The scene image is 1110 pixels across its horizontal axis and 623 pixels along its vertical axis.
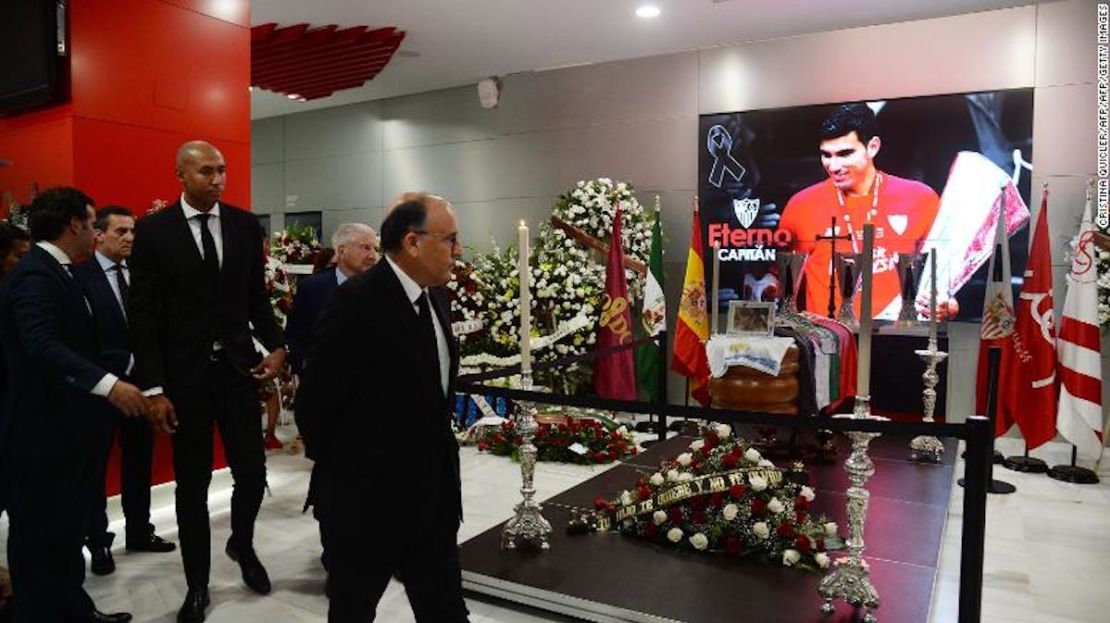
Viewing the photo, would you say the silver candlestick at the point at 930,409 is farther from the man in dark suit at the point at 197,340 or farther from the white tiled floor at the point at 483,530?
the man in dark suit at the point at 197,340

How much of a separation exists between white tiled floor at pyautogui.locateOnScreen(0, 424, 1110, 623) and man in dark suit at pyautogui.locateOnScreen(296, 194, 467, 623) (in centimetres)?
132

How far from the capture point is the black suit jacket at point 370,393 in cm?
191

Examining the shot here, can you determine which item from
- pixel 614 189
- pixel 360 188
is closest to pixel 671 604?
pixel 614 189

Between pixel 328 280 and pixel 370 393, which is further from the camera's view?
pixel 328 280

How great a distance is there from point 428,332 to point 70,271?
1.57m

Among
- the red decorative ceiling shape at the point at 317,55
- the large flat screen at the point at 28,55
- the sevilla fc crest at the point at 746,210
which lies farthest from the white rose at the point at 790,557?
the red decorative ceiling shape at the point at 317,55

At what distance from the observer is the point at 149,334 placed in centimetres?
299

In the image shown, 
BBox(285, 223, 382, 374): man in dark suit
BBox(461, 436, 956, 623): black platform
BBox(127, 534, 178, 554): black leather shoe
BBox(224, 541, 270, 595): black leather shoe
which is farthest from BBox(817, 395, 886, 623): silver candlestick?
BBox(127, 534, 178, 554): black leather shoe

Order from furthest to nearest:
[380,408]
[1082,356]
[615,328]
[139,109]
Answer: [615,328] < [1082,356] < [139,109] < [380,408]

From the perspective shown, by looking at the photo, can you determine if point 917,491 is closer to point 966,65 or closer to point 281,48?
point 966,65

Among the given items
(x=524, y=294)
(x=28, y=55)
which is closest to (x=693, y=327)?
(x=524, y=294)

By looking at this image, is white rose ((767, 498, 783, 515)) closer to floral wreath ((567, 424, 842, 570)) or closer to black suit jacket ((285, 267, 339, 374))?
floral wreath ((567, 424, 842, 570))

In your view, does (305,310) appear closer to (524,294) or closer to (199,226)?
(199,226)

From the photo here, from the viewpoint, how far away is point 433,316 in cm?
211
